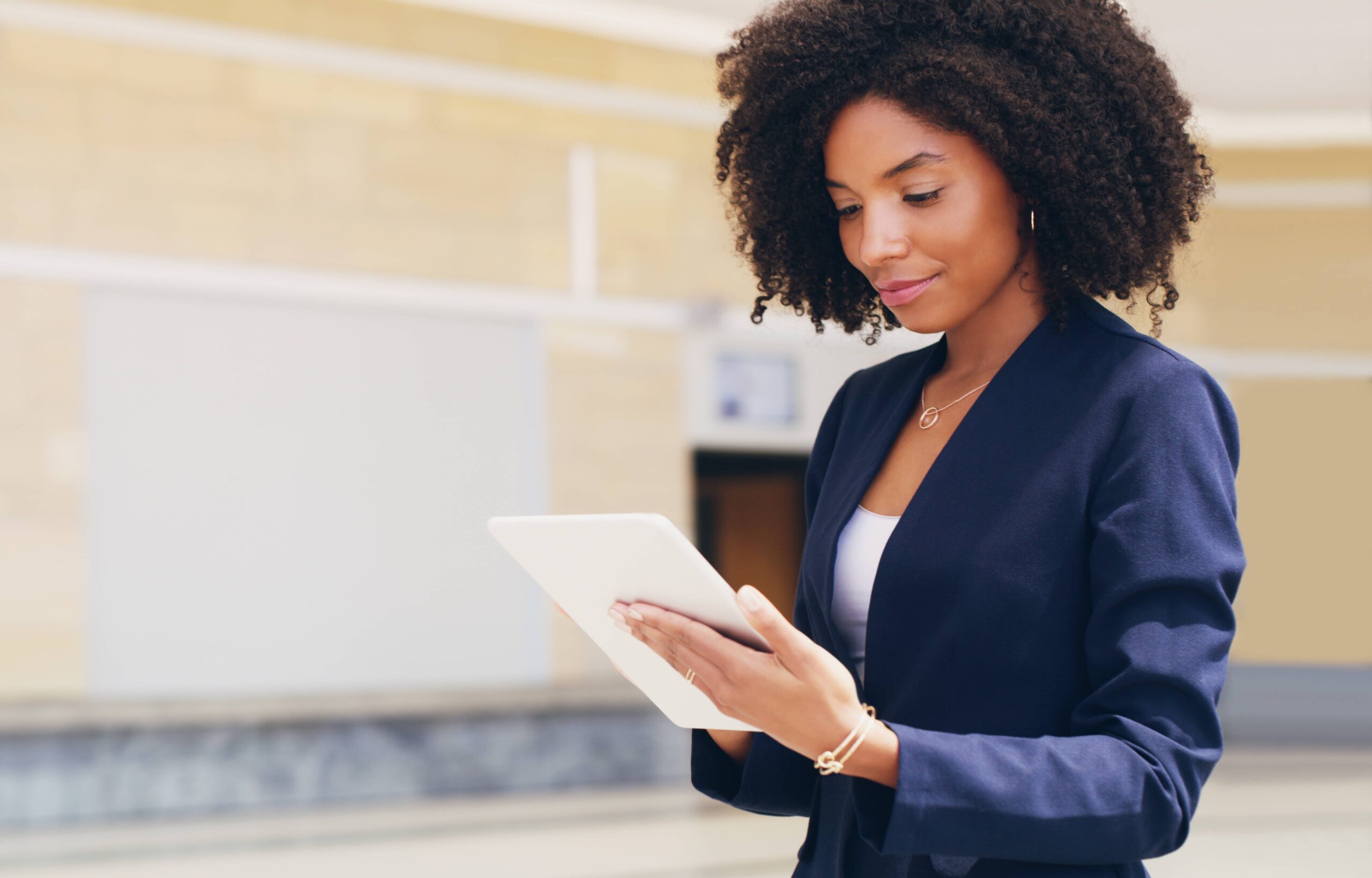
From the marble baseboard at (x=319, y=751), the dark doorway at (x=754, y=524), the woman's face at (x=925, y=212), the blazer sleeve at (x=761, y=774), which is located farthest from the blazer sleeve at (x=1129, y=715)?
the dark doorway at (x=754, y=524)

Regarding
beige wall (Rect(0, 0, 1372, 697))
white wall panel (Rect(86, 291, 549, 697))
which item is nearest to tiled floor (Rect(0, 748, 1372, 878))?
white wall panel (Rect(86, 291, 549, 697))

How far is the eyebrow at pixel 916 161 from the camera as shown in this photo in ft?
3.93

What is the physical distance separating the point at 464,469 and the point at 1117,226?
6313 mm

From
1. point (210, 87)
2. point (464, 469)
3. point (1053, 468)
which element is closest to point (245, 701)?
→ point (464, 469)

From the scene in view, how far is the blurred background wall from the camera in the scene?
20.7ft

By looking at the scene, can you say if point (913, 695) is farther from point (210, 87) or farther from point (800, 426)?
point (800, 426)

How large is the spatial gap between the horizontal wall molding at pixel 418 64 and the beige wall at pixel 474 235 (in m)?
0.05

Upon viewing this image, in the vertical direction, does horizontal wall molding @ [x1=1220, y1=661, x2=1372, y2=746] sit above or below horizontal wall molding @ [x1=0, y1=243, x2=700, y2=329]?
below

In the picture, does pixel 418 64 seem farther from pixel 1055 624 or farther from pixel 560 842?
pixel 1055 624

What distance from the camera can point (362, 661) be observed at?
22.7 feet

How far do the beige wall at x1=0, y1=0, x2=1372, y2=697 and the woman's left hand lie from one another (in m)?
5.19

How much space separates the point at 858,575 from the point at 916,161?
381 mm

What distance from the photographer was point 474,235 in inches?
293

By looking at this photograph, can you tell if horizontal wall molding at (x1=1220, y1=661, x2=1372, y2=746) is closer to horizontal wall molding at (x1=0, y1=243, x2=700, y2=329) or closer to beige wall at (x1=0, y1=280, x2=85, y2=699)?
horizontal wall molding at (x1=0, y1=243, x2=700, y2=329)
